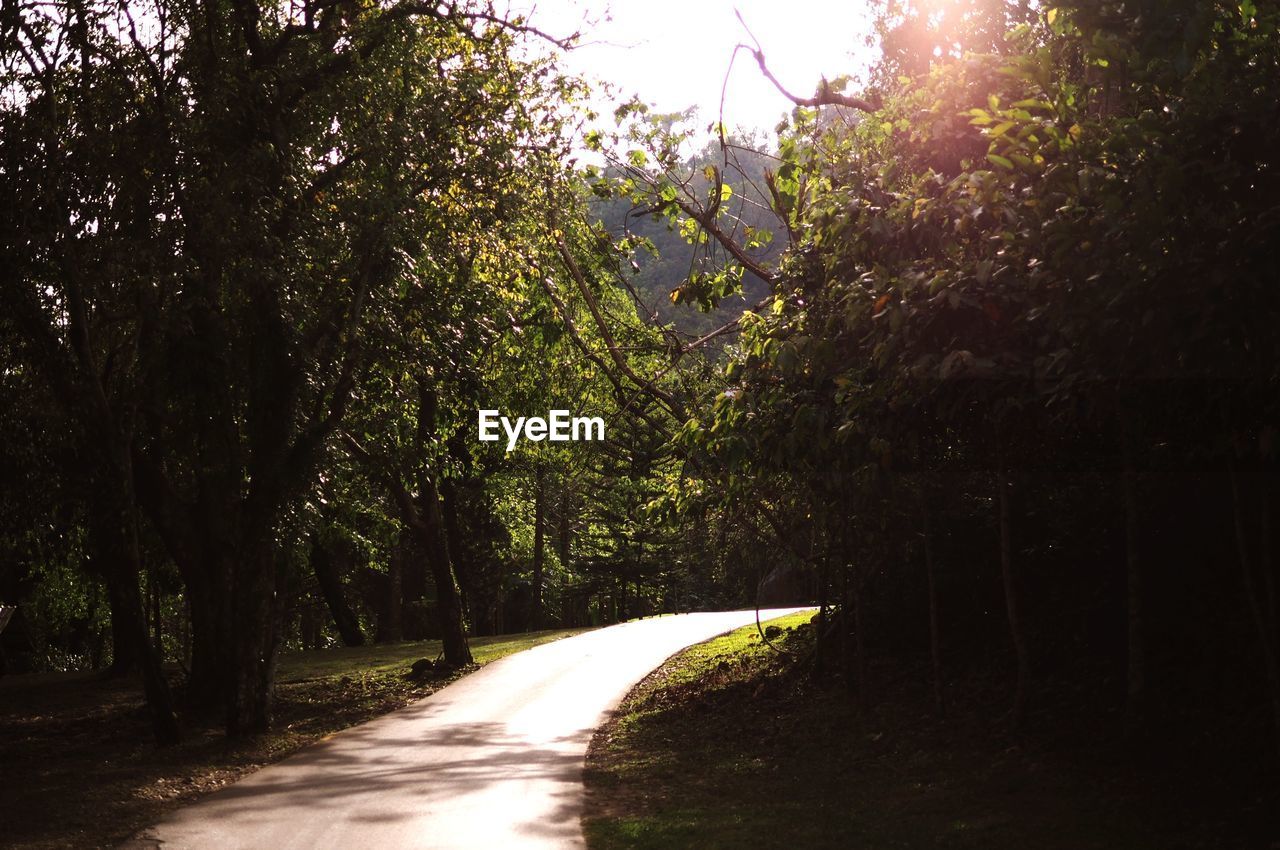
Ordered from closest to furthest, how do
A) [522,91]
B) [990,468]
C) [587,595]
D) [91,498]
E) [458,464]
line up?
[990,468], [91,498], [522,91], [458,464], [587,595]

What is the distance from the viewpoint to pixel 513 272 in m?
16.7

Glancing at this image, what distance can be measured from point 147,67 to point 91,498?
4770 mm

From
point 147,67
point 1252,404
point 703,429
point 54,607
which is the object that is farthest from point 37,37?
point 54,607

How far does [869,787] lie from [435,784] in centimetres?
389

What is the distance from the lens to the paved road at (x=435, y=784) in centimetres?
895

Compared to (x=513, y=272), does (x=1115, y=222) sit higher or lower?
lower

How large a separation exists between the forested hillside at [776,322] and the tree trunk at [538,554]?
16.8 m

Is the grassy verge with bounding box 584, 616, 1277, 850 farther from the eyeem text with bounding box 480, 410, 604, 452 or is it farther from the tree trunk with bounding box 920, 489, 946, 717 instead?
the eyeem text with bounding box 480, 410, 604, 452

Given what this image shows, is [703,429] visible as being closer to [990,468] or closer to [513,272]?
[990,468]

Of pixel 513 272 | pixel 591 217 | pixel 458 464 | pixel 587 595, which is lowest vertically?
pixel 587 595

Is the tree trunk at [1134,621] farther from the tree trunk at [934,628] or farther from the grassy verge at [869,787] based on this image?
the tree trunk at [934,628]

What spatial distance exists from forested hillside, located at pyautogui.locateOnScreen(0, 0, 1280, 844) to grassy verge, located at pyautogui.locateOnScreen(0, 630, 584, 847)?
911mm

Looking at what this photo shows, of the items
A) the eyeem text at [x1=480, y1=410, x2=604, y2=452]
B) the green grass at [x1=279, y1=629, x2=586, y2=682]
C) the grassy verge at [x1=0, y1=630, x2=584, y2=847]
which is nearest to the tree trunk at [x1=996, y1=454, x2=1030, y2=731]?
the grassy verge at [x1=0, y1=630, x2=584, y2=847]

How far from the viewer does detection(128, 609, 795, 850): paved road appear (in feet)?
29.3
